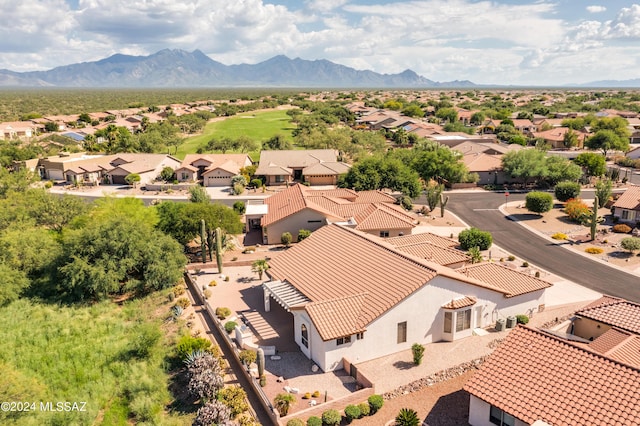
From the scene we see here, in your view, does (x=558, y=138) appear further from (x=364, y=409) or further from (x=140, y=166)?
(x=364, y=409)

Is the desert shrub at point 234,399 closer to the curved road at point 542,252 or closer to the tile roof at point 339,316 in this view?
the tile roof at point 339,316

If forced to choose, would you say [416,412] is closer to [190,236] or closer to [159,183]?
[190,236]

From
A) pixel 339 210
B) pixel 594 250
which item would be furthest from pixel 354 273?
pixel 594 250

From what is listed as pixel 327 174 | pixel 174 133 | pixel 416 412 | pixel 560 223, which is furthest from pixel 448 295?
pixel 174 133

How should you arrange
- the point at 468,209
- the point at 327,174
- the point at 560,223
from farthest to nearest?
1. the point at 327,174
2. the point at 468,209
3. the point at 560,223

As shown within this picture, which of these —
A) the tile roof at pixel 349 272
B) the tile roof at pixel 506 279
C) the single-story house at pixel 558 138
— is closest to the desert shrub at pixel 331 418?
the tile roof at pixel 349 272

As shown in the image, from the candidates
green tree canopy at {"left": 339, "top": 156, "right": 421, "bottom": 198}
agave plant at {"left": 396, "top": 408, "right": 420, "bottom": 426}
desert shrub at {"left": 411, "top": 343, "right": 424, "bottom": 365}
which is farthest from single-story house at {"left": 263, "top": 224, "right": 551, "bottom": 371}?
green tree canopy at {"left": 339, "top": 156, "right": 421, "bottom": 198}
